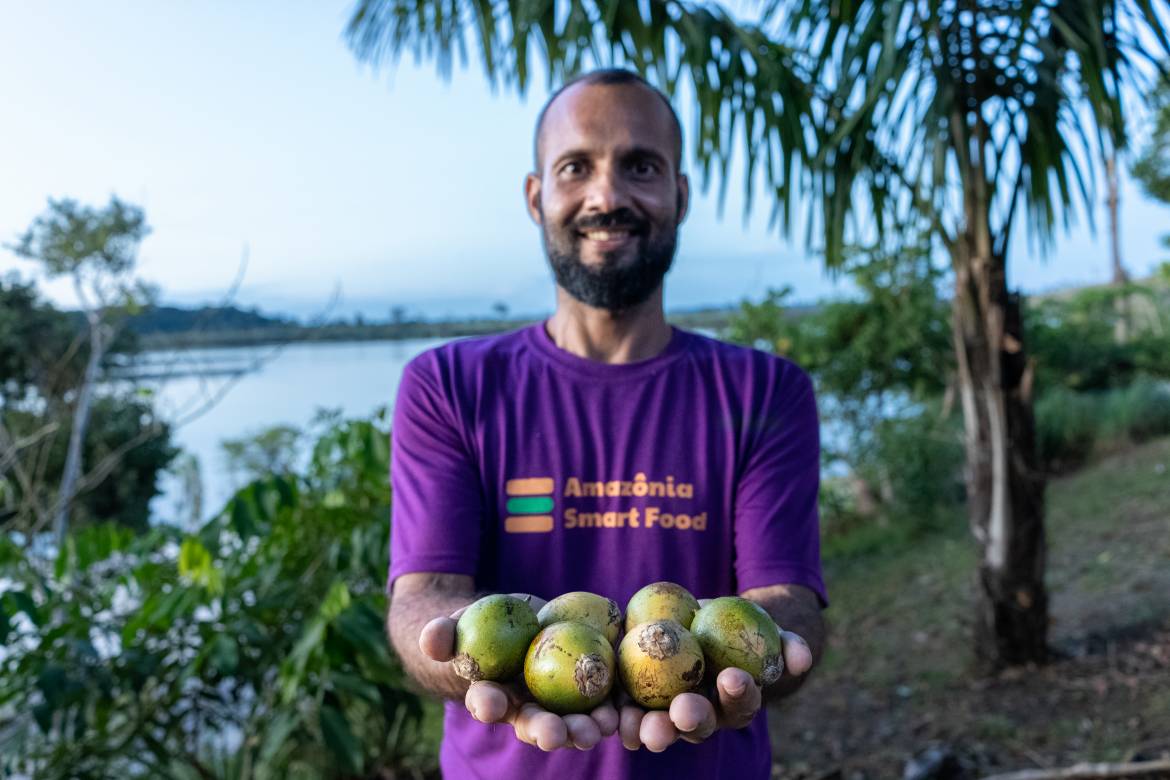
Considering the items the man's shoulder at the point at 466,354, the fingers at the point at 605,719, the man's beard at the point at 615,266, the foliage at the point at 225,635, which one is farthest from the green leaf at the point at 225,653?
the fingers at the point at 605,719

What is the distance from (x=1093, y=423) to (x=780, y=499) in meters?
8.70

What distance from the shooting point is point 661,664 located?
141cm

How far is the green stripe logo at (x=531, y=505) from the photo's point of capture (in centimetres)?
196

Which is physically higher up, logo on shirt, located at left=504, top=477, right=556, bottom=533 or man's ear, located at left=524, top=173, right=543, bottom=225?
man's ear, located at left=524, top=173, right=543, bottom=225

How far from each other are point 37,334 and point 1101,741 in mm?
8376

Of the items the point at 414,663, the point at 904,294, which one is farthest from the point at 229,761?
the point at 904,294

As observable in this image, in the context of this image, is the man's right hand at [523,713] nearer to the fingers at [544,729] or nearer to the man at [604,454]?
the fingers at [544,729]

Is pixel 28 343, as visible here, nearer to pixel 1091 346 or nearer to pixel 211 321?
Result: pixel 211 321

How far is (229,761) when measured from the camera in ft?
11.3

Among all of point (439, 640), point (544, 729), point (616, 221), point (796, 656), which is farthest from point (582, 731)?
point (616, 221)

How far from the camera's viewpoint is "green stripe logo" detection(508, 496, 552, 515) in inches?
77.0

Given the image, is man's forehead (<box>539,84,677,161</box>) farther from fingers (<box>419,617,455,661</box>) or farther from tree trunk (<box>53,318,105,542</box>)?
tree trunk (<box>53,318,105,542</box>)

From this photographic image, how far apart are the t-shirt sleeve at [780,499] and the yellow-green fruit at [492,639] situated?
0.58 m

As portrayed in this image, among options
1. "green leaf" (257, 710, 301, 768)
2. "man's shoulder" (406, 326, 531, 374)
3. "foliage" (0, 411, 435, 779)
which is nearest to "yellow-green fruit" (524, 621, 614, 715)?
"man's shoulder" (406, 326, 531, 374)
